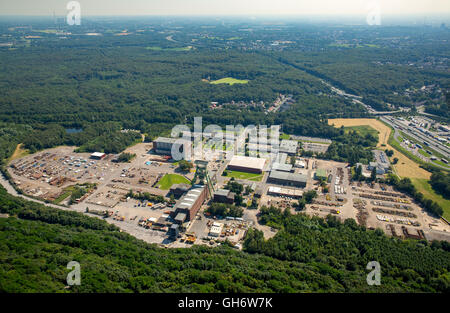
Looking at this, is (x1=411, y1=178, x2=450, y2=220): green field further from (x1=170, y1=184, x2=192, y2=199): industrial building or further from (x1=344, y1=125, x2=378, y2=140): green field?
(x1=170, y1=184, x2=192, y2=199): industrial building

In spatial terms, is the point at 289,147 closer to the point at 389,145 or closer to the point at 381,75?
the point at 389,145

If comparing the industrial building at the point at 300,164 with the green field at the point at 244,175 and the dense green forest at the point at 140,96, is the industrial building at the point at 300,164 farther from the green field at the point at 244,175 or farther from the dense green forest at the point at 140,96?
the green field at the point at 244,175

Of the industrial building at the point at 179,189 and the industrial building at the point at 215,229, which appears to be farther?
the industrial building at the point at 179,189

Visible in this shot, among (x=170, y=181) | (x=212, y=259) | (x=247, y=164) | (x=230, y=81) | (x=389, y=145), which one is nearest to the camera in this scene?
(x=212, y=259)

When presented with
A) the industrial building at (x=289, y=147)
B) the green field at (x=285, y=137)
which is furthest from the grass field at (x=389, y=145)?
the industrial building at (x=289, y=147)

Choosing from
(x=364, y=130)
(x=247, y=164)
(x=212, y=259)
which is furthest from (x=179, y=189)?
(x=364, y=130)

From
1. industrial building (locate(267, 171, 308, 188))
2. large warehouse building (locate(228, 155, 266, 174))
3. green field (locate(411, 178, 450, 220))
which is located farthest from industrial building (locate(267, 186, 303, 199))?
green field (locate(411, 178, 450, 220))
